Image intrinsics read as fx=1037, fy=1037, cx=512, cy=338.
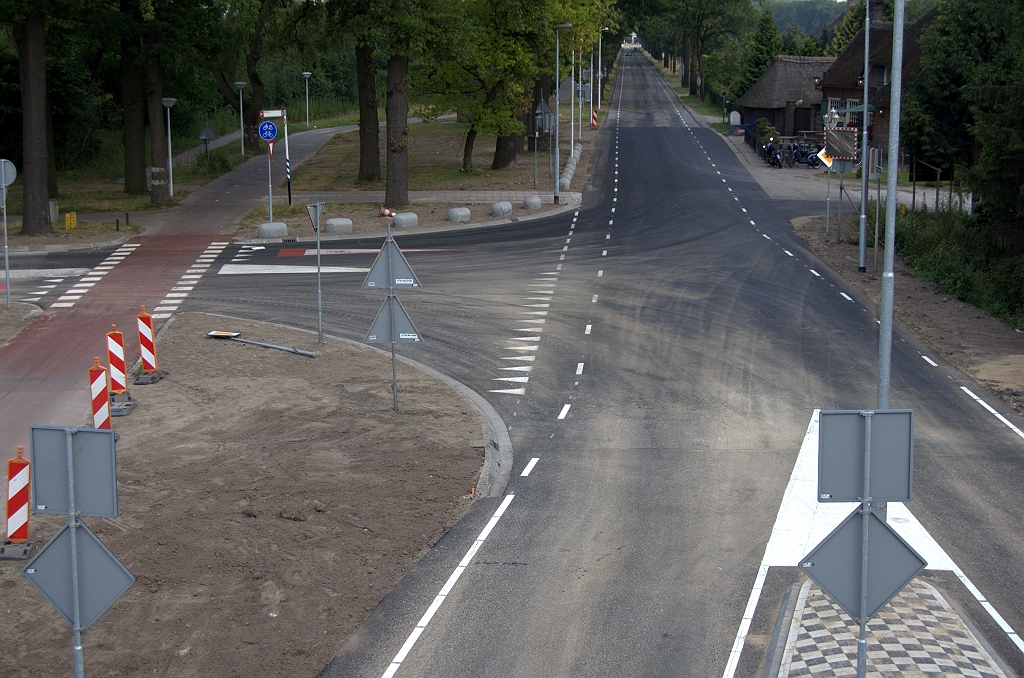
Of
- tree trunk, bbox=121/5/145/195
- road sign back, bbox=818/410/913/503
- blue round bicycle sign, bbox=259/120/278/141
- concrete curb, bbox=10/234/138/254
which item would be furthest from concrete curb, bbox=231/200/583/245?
road sign back, bbox=818/410/913/503

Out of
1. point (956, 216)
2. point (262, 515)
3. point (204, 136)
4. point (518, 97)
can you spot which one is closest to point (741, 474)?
point (262, 515)

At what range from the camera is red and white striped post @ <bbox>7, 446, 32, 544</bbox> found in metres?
10.1

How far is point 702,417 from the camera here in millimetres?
15961

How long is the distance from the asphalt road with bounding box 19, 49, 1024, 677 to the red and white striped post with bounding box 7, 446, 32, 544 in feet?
12.3

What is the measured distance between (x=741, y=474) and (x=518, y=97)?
3446 centimetres

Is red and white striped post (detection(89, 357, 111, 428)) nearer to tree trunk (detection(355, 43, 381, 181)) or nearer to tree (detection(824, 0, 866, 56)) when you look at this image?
tree trunk (detection(355, 43, 381, 181))

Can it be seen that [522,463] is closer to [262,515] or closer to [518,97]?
[262,515]

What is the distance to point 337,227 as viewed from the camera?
32.5 meters

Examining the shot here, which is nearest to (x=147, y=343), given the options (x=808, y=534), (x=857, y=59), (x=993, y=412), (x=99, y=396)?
(x=99, y=396)

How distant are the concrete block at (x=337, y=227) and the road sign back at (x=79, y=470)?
1017 inches

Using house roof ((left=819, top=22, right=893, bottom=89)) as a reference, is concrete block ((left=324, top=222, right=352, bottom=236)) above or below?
below

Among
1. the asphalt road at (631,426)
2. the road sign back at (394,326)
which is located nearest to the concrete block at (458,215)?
the asphalt road at (631,426)

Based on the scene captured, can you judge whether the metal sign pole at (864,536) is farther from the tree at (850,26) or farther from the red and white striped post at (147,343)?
the tree at (850,26)

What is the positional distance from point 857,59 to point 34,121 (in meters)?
46.5
